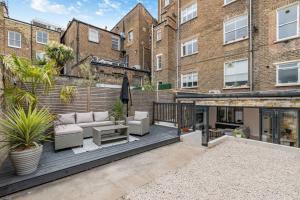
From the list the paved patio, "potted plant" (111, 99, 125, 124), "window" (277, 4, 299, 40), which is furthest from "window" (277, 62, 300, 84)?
"potted plant" (111, 99, 125, 124)

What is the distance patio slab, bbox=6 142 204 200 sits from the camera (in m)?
2.56

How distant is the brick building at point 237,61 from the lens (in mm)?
7223

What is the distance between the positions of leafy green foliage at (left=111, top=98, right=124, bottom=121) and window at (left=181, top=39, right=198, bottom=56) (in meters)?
8.45

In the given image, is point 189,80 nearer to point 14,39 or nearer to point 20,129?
point 20,129

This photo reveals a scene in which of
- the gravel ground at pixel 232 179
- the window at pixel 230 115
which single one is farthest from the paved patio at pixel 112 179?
the window at pixel 230 115

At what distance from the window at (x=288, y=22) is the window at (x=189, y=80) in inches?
209

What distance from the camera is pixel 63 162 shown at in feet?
11.1

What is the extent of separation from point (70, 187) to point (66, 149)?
5.36ft

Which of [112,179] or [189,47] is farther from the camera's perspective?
[189,47]

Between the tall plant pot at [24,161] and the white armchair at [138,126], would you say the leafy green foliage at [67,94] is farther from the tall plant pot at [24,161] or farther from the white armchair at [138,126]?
the tall plant pot at [24,161]

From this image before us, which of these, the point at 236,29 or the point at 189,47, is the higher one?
the point at 236,29

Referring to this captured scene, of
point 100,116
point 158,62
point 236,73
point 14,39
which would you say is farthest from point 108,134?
point 14,39

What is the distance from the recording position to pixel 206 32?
11344 millimetres

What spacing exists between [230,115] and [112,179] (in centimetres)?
1062
